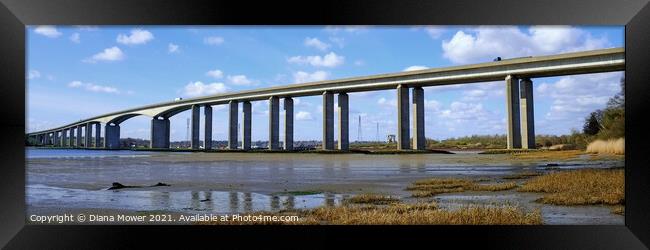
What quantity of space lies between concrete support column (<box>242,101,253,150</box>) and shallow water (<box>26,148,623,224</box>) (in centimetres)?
65

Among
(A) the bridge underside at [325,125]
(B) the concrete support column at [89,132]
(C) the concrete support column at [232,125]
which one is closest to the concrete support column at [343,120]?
(A) the bridge underside at [325,125]

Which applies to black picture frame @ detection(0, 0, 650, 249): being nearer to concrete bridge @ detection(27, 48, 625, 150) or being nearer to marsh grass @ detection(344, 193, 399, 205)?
marsh grass @ detection(344, 193, 399, 205)

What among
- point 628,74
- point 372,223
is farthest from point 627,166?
point 372,223

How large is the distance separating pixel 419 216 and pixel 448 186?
3.17 meters

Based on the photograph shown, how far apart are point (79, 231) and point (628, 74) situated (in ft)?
37.9

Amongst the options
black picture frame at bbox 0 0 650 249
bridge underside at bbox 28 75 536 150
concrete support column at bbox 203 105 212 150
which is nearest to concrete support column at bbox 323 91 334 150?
bridge underside at bbox 28 75 536 150

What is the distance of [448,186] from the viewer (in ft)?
41.4

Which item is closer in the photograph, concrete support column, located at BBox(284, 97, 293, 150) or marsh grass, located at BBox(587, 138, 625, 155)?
marsh grass, located at BBox(587, 138, 625, 155)

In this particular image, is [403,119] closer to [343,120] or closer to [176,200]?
[343,120]

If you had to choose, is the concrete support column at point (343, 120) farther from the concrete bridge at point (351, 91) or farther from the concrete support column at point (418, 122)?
the concrete support column at point (418, 122)

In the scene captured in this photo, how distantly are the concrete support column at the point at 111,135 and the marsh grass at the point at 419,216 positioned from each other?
7.72 meters

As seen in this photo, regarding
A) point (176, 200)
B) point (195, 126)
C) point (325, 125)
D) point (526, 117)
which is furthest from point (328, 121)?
point (176, 200)

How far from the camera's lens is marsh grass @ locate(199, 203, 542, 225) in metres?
9.48

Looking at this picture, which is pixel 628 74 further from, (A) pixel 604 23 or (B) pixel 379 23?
(B) pixel 379 23
